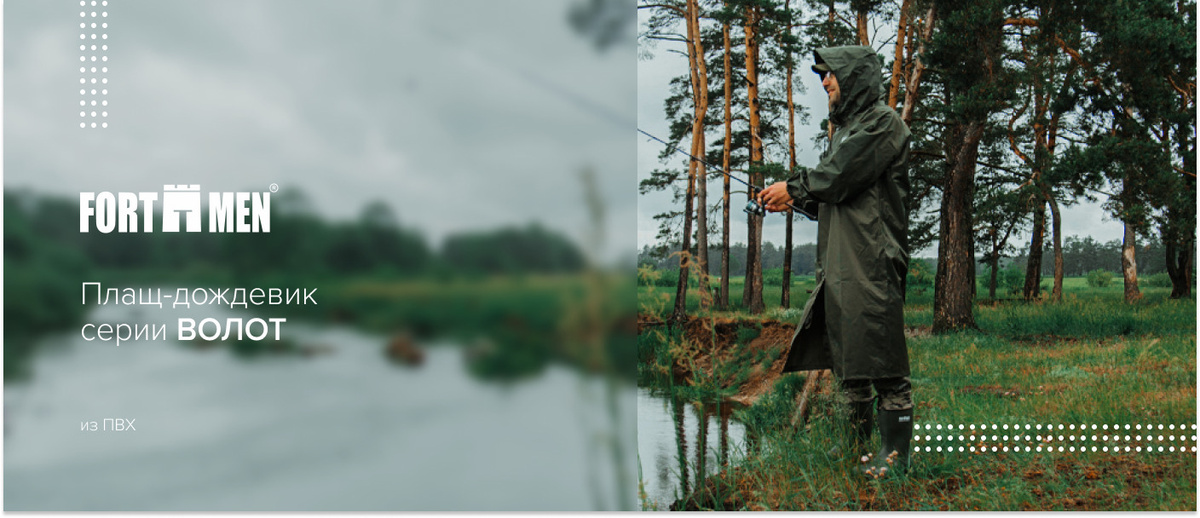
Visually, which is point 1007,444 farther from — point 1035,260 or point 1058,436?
point 1035,260

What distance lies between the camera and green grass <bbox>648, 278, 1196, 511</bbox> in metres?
2.28

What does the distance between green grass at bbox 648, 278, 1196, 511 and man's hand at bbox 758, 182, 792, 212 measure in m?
0.70

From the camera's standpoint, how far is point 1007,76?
5609 millimetres

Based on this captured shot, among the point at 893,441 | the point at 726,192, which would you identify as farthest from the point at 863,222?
the point at 726,192

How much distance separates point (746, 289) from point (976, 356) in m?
4.61

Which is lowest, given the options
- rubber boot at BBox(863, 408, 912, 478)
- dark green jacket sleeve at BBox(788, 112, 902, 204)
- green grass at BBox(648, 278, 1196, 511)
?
green grass at BBox(648, 278, 1196, 511)

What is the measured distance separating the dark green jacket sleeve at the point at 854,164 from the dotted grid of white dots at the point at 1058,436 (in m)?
1.06

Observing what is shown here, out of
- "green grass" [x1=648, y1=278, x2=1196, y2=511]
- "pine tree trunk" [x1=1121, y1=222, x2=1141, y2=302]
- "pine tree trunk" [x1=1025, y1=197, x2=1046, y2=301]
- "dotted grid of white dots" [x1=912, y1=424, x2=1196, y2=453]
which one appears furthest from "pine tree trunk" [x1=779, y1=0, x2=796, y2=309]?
"dotted grid of white dots" [x1=912, y1=424, x2=1196, y2=453]

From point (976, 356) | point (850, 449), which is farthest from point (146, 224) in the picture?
point (976, 356)

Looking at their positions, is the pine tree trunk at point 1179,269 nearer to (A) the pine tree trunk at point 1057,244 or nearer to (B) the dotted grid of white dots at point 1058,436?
(A) the pine tree trunk at point 1057,244

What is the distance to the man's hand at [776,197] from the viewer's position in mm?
2184

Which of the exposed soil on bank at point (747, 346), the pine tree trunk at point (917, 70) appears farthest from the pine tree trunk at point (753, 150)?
the pine tree trunk at point (917, 70)

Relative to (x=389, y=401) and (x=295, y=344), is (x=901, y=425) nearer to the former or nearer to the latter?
(x=389, y=401)

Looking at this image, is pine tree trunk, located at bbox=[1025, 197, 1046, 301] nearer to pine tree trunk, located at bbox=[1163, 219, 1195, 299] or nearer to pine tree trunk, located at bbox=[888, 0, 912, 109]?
pine tree trunk, located at bbox=[1163, 219, 1195, 299]
